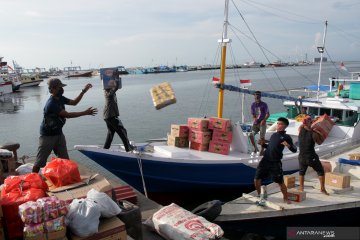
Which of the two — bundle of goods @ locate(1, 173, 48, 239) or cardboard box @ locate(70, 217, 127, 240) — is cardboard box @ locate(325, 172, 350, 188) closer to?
cardboard box @ locate(70, 217, 127, 240)

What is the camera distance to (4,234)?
4133mm

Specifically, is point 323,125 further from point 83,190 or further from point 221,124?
point 83,190

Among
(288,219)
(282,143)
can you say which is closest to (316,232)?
(288,219)

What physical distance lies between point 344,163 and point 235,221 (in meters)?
3.94

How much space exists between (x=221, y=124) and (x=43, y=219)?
5640mm

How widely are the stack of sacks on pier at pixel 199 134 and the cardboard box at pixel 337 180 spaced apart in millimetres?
3182

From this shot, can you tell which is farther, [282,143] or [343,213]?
[343,213]

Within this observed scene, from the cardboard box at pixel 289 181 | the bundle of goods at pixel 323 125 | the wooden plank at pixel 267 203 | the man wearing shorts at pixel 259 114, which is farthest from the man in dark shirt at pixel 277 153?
the bundle of goods at pixel 323 125

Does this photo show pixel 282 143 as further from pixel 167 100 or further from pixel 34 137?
pixel 34 137

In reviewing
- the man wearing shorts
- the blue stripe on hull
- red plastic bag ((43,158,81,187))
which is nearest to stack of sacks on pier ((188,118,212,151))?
the blue stripe on hull

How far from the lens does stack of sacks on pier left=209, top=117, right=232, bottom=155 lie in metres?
8.63

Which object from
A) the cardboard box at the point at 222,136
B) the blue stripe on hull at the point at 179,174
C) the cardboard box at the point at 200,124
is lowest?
the blue stripe on hull at the point at 179,174

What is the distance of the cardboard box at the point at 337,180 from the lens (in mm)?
7242

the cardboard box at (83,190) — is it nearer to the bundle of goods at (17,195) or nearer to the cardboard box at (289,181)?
the bundle of goods at (17,195)
